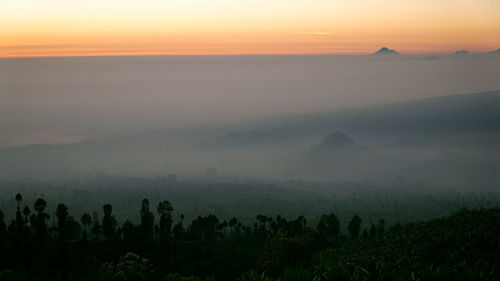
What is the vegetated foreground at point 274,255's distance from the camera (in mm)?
26281

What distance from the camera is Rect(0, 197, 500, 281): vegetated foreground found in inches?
1035

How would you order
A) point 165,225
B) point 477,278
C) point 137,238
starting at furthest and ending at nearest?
point 165,225
point 137,238
point 477,278

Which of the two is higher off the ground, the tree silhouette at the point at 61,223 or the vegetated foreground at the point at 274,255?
the tree silhouette at the point at 61,223

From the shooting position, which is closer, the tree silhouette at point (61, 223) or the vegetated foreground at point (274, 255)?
the vegetated foreground at point (274, 255)

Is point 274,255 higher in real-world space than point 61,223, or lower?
lower

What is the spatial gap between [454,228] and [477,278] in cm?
3336

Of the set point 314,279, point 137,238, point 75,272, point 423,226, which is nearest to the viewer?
point 314,279

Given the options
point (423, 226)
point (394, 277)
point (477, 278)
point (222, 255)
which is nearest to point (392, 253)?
point (423, 226)

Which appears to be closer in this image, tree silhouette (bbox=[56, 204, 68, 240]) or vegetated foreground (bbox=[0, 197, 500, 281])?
vegetated foreground (bbox=[0, 197, 500, 281])

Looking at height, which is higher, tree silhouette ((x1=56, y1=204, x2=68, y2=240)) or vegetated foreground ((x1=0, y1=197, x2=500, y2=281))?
tree silhouette ((x1=56, y1=204, x2=68, y2=240))

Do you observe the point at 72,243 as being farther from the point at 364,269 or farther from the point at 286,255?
the point at 364,269

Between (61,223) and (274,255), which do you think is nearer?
(274,255)

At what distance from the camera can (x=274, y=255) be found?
73.0 meters

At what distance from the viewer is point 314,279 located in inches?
858
